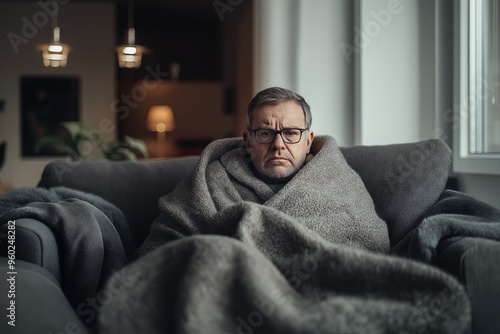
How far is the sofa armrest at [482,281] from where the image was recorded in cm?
125

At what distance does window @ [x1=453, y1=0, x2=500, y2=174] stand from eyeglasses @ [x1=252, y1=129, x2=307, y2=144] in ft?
2.93

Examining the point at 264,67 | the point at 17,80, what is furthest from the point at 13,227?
the point at 17,80

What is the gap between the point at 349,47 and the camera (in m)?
3.12

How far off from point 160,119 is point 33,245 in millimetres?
6025

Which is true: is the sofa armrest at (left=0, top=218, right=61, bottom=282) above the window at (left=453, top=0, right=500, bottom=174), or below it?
below

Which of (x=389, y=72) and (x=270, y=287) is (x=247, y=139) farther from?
(x=389, y=72)

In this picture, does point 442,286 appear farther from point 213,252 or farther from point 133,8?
point 133,8

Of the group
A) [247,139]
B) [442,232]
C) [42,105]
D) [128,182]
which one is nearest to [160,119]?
[42,105]

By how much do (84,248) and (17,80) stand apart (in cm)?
604

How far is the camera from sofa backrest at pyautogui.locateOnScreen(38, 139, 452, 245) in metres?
1.90

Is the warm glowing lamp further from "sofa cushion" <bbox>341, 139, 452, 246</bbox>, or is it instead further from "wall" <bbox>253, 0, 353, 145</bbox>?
"sofa cushion" <bbox>341, 139, 452, 246</bbox>

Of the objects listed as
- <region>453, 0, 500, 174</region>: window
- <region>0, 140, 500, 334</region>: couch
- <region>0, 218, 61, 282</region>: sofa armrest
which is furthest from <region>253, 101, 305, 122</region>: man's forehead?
<region>453, 0, 500, 174</region>: window

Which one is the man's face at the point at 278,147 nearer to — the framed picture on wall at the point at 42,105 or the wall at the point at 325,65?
the wall at the point at 325,65

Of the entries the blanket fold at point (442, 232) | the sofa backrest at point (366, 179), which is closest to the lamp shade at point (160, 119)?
the sofa backrest at point (366, 179)
